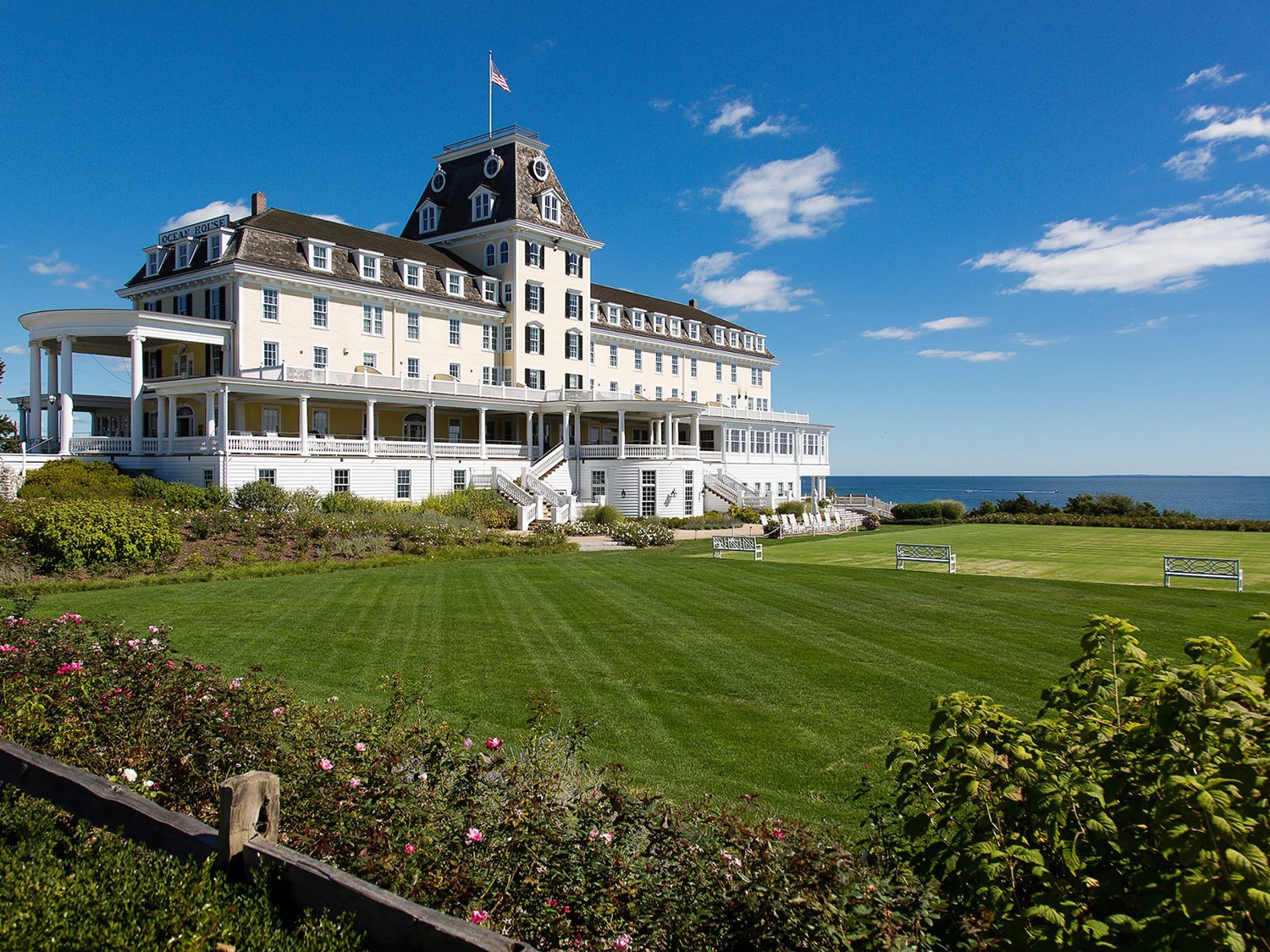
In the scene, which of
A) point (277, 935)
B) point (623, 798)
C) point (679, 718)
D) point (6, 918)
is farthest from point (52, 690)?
point (679, 718)

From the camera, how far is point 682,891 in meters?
4.37

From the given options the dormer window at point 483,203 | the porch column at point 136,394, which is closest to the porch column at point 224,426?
the porch column at point 136,394

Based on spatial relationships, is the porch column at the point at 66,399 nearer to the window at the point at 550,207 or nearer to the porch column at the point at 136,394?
the porch column at the point at 136,394

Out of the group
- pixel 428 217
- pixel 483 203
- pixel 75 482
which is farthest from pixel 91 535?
pixel 428 217

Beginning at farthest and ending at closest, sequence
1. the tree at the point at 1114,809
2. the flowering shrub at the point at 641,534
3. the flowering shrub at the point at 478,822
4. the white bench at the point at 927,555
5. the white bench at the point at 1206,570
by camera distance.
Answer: the flowering shrub at the point at 641,534
the white bench at the point at 927,555
the white bench at the point at 1206,570
the flowering shrub at the point at 478,822
the tree at the point at 1114,809

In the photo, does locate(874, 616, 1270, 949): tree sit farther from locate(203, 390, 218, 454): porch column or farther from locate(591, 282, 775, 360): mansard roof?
locate(591, 282, 775, 360): mansard roof

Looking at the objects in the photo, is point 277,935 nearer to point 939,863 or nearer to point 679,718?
point 939,863

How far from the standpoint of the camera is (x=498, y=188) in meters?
51.4

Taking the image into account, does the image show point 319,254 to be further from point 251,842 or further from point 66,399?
point 251,842

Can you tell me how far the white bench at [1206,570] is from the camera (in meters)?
21.2

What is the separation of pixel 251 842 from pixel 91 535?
20.5 m

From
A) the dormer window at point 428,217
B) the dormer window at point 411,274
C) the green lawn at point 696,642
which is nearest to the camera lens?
the green lawn at point 696,642

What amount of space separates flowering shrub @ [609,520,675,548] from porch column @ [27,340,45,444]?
2683cm

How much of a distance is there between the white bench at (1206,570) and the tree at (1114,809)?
68.8ft
